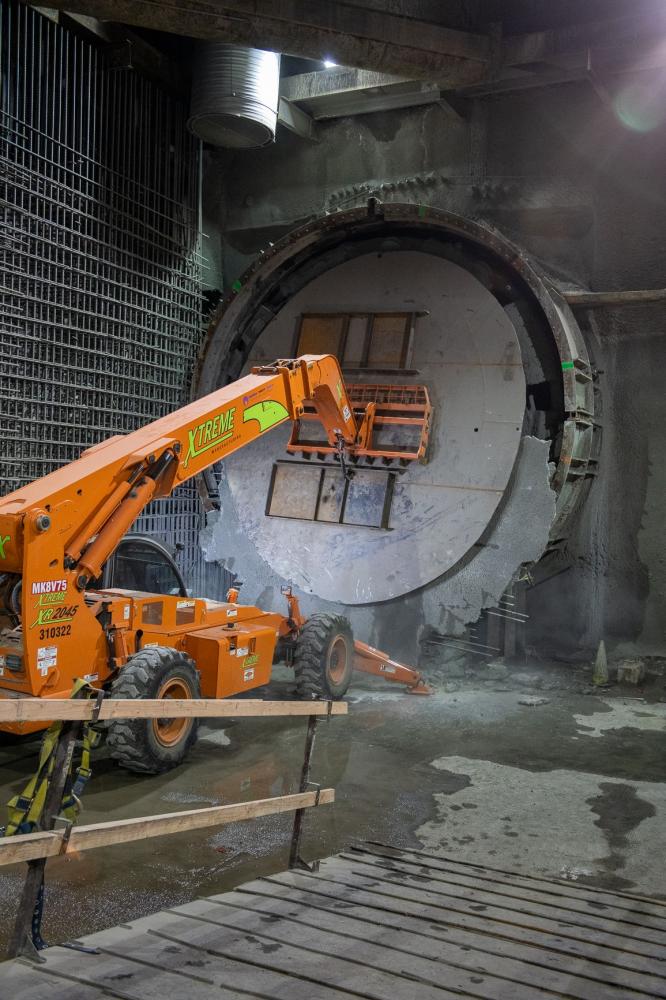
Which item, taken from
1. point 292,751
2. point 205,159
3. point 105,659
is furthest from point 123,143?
point 292,751

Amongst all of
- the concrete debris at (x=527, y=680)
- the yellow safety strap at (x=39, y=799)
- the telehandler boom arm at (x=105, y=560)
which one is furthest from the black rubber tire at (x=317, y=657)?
the yellow safety strap at (x=39, y=799)

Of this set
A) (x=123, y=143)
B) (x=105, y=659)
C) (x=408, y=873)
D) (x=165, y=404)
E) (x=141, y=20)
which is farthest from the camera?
(x=165, y=404)

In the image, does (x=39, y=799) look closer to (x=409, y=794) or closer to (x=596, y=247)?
(x=409, y=794)

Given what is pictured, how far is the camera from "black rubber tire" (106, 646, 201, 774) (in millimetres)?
5258

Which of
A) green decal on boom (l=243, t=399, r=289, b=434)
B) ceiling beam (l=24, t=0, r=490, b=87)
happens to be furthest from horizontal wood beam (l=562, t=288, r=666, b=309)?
green decal on boom (l=243, t=399, r=289, b=434)

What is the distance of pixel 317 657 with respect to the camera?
698cm

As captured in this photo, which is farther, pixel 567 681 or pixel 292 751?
A: pixel 567 681

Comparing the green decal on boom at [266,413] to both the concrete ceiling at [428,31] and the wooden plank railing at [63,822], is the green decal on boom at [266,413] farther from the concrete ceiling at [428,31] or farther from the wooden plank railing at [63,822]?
the wooden plank railing at [63,822]

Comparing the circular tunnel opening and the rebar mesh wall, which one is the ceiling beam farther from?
the circular tunnel opening

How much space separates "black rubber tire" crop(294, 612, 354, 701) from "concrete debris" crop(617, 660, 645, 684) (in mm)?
2655

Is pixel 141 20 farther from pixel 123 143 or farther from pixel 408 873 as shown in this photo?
pixel 408 873

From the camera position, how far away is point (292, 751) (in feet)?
19.9

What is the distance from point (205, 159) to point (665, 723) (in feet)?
25.4

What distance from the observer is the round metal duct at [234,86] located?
8469 mm
